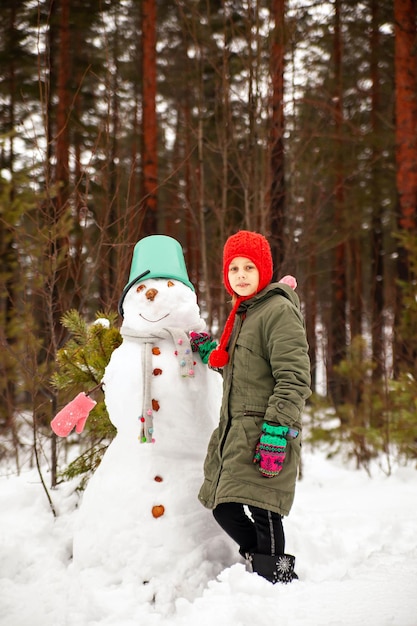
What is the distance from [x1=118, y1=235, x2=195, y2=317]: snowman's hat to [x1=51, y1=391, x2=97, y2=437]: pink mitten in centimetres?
70

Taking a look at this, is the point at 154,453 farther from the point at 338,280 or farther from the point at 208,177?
the point at 208,177

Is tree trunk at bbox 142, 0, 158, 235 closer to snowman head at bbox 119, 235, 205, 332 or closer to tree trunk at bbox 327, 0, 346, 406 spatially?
tree trunk at bbox 327, 0, 346, 406

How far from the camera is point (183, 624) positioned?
2.30 meters

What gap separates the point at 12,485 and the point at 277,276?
3377 millimetres

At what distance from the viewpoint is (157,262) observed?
3.38 meters

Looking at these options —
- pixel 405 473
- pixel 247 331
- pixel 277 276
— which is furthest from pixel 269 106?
pixel 405 473

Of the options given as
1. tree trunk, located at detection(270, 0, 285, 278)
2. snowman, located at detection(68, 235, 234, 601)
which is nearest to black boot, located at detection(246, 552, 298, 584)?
snowman, located at detection(68, 235, 234, 601)

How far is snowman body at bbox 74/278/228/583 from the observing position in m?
2.88

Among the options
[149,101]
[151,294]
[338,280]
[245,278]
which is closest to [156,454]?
[151,294]

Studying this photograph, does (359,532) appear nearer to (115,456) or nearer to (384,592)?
(384,592)

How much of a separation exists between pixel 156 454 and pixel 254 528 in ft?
2.37

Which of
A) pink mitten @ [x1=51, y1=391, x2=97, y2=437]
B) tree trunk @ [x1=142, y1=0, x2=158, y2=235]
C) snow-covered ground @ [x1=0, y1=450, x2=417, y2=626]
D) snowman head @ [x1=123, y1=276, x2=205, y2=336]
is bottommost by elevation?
snow-covered ground @ [x1=0, y1=450, x2=417, y2=626]

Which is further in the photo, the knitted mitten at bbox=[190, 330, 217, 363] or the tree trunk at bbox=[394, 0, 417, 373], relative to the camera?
the tree trunk at bbox=[394, 0, 417, 373]

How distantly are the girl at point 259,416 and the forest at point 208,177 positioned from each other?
127 cm
